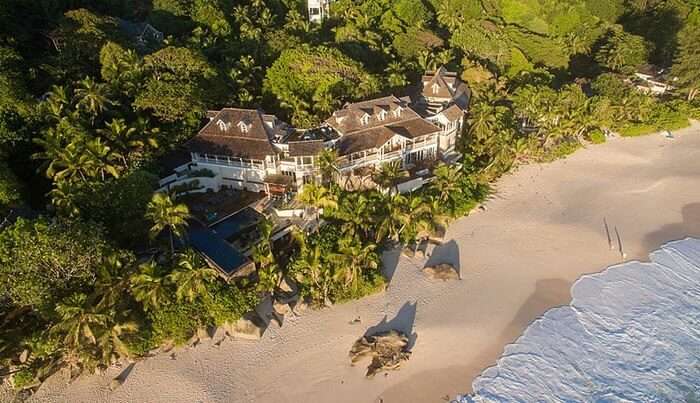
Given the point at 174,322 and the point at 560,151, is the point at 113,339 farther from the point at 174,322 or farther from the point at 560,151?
the point at 560,151

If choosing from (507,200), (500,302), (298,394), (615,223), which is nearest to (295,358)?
(298,394)

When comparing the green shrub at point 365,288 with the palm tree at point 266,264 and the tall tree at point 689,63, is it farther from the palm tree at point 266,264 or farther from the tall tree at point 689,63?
the tall tree at point 689,63

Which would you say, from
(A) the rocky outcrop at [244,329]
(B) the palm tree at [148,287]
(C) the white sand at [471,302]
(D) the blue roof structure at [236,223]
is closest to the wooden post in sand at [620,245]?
(C) the white sand at [471,302]

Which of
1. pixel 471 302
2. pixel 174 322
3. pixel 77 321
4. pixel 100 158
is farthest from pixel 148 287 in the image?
pixel 471 302

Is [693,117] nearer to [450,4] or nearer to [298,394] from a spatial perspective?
[450,4]

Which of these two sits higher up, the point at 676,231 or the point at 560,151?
the point at 560,151

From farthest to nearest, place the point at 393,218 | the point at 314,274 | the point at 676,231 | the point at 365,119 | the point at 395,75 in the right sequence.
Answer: the point at 395,75
the point at 365,119
the point at 676,231
the point at 393,218
the point at 314,274
